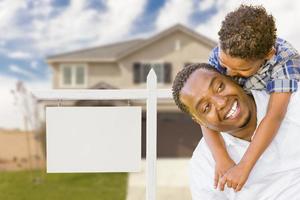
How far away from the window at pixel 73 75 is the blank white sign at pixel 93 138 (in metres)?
17.8

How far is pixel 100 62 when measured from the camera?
2066 centimetres

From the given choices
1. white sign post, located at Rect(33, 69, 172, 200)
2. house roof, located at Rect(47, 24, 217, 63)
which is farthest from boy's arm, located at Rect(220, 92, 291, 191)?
house roof, located at Rect(47, 24, 217, 63)

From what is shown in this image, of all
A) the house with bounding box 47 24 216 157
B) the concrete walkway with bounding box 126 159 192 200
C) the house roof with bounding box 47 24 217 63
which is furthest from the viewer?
the house with bounding box 47 24 216 157

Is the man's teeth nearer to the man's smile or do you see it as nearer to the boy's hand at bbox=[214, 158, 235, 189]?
the man's smile

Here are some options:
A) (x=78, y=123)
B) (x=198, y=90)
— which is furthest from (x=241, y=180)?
(x=78, y=123)

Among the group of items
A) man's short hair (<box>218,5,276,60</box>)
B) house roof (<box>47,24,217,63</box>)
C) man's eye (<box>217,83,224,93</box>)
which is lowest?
man's eye (<box>217,83,224,93</box>)

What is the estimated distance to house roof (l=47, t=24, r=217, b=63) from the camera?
2011 centimetres

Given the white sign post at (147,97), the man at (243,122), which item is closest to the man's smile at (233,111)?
the man at (243,122)

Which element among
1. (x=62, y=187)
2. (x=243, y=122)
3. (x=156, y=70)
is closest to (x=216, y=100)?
(x=243, y=122)

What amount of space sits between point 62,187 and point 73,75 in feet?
26.7

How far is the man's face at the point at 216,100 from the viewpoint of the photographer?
1.73 m

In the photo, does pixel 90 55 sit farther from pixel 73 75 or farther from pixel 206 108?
pixel 206 108

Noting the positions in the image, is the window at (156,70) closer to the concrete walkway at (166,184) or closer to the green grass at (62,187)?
the concrete walkway at (166,184)

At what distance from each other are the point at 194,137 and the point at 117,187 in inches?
322
